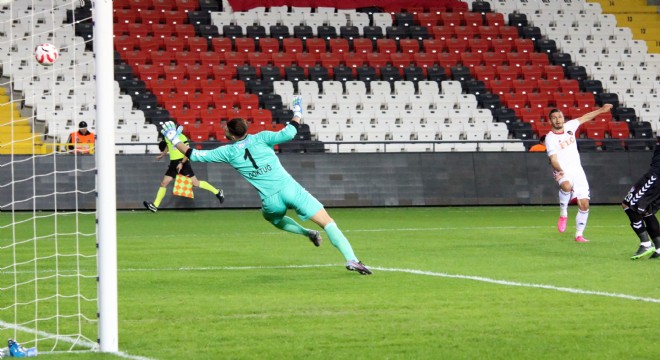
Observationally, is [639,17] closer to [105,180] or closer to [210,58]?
[210,58]

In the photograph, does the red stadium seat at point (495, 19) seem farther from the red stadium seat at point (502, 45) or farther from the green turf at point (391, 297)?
the green turf at point (391, 297)

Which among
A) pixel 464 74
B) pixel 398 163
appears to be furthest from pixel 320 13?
pixel 398 163

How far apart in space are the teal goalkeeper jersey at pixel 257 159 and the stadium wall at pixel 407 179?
14.7 metres

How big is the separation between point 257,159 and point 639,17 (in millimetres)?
33179

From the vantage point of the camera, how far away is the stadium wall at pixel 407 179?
28.1 metres

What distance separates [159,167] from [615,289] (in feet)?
58.7

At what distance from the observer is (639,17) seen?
43.7 m

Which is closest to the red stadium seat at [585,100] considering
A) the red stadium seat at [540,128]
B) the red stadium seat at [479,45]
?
the red stadium seat at [540,128]

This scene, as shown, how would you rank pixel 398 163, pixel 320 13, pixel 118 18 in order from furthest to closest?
pixel 320 13
pixel 118 18
pixel 398 163

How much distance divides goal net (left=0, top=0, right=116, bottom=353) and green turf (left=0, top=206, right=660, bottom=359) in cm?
48

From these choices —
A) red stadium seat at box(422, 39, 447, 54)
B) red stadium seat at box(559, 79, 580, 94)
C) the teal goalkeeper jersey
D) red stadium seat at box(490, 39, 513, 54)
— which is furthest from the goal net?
red stadium seat at box(559, 79, 580, 94)

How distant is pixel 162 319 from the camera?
9.85 m

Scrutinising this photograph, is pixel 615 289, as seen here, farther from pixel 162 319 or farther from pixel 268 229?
pixel 268 229

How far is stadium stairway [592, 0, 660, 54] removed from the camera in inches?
1671
